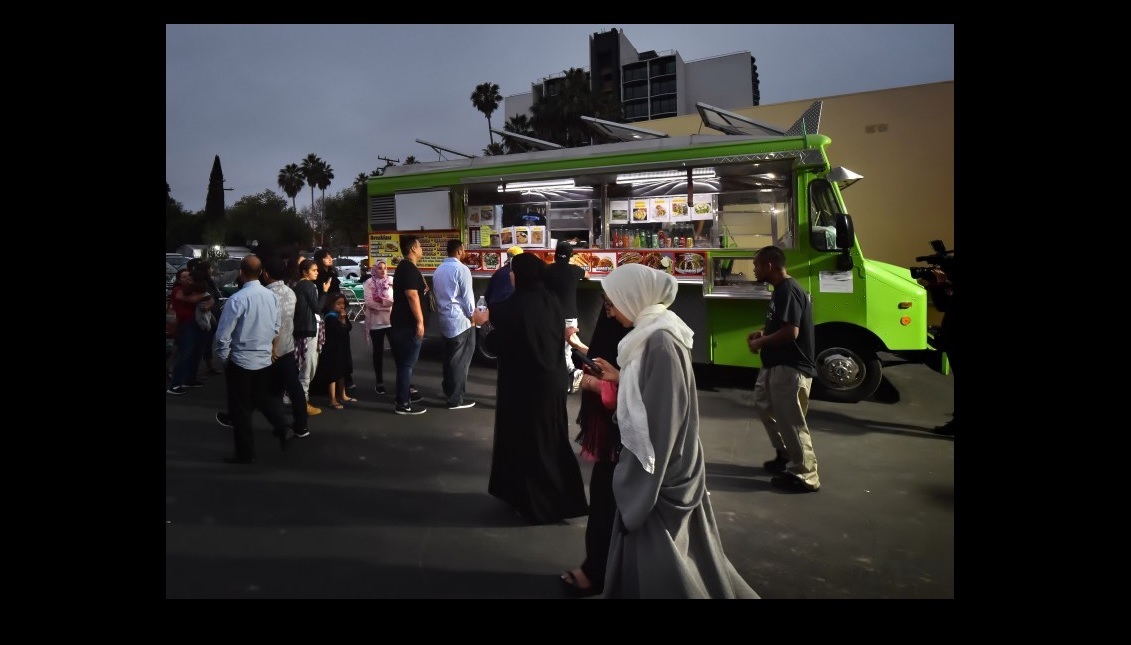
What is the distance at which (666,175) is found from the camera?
23.8 feet

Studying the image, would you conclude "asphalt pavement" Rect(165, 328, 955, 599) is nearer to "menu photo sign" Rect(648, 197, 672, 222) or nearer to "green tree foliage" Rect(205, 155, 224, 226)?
"green tree foliage" Rect(205, 155, 224, 226)

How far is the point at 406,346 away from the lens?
6.21m

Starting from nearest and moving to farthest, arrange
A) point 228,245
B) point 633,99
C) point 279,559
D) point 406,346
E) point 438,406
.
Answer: point 279,559
point 228,245
point 406,346
point 438,406
point 633,99

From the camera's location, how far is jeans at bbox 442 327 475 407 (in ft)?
20.8

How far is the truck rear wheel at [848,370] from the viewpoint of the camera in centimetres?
661

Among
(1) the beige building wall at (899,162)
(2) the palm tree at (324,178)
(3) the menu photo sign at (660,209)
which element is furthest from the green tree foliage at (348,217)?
(1) the beige building wall at (899,162)

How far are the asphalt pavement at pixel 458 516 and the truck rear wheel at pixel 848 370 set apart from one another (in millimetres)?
482

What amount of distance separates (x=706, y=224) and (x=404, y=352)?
3.94 m

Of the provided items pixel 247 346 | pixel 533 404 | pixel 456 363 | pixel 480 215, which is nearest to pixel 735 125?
pixel 480 215

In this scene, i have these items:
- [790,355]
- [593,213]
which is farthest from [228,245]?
[790,355]

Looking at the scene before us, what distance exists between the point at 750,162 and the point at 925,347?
9.19ft

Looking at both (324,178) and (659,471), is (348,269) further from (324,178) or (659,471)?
(659,471)

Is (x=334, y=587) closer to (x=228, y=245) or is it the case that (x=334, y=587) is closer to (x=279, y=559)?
(x=279, y=559)

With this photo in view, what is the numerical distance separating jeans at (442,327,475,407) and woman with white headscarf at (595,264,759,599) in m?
3.97
